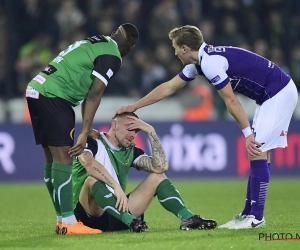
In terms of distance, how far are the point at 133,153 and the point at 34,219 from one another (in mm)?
Answer: 2124

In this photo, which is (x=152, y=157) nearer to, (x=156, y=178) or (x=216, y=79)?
(x=156, y=178)

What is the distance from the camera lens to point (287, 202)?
11.2 meters

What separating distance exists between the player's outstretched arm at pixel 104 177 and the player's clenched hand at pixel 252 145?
1.29 m

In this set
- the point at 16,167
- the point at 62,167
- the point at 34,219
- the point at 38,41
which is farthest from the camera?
the point at 38,41

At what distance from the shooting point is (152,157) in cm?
753

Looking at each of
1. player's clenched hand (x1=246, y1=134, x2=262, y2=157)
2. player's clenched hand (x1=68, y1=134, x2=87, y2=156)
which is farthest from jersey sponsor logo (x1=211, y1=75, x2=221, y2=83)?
player's clenched hand (x1=68, y1=134, x2=87, y2=156)

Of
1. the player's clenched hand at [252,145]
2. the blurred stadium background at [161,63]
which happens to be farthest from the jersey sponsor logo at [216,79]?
the blurred stadium background at [161,63]

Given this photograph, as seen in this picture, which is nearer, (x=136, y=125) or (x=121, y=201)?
(x=121, y=201)

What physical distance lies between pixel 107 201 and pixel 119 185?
193mm

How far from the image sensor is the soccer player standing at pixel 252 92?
757cm

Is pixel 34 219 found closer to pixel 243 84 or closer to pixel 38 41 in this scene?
pixel 243 84

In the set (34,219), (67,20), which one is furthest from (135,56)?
(34,219)

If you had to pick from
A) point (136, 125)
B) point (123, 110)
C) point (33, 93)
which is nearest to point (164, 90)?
point (123, 110)

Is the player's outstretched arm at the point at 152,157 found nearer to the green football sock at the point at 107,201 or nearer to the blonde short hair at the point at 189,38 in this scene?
the green football sock at the point at 107,201
